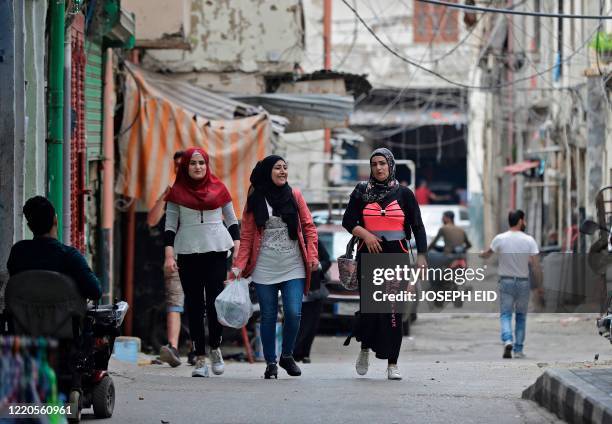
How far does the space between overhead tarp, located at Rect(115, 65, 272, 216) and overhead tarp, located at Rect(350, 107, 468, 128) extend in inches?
1167

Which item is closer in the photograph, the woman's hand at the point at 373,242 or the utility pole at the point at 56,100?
the woman's hand at the point at 373,242

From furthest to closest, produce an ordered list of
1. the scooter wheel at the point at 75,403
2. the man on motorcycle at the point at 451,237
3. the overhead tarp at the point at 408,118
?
the overhead tarp at the point at 408,118
the man on motorcycle at the point at 451,237
the scooter wheel at the point at 75,403

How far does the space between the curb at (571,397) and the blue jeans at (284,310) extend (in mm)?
1911

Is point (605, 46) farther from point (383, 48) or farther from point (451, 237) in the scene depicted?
point (383, 48)

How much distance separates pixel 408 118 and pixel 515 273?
32454mm

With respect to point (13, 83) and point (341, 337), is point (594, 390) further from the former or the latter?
point (341, 337)

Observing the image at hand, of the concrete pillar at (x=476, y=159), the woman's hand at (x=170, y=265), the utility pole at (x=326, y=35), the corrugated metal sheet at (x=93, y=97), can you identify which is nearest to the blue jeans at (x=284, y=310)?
the woman's hand at (x=170, y=265)

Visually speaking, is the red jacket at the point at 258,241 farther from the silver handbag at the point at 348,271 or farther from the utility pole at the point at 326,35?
the utility pole at the point at 326,35

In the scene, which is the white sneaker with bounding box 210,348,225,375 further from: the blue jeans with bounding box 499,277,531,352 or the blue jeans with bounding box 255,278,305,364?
the blue jeans with bounding box 499,277,531,352

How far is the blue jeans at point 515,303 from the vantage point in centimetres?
1462

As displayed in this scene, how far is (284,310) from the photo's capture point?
10500 mm

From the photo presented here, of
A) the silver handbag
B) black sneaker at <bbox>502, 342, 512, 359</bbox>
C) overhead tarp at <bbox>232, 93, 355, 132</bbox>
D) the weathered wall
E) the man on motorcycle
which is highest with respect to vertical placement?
the weathered wall

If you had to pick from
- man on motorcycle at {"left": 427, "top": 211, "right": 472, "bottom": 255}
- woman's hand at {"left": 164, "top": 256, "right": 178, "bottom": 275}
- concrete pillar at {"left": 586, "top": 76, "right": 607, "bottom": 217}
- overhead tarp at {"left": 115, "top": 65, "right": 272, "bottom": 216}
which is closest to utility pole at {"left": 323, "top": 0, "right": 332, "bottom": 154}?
man on motorcycle at {"left": 427, "top": 211, "right": 472, "bottom": 255}

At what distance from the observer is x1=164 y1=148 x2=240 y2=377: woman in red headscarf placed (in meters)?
10.5
